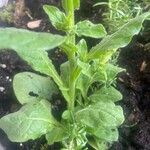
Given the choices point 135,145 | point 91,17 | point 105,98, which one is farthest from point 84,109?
point 91,17

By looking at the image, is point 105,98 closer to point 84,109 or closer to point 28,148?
point 84,109

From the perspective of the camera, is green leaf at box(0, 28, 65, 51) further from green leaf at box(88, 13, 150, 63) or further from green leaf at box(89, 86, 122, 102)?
green leaf at box(89, 86, 122, 102)

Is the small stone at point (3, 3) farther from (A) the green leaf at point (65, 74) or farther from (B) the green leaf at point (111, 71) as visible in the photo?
(B) the green leaf at point (111, 71)

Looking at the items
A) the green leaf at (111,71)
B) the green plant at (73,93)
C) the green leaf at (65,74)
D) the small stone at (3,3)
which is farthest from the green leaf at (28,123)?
the small stone at (3,3)

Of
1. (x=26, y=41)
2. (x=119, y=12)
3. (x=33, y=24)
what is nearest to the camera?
(x=26, y=41)

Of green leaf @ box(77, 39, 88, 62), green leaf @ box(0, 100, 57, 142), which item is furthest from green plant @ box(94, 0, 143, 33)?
green leaf @ box(0, 100, 57, 142)

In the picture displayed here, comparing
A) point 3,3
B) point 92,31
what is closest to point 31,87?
point 92,31

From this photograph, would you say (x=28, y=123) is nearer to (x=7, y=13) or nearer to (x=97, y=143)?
(x=97, y=143)

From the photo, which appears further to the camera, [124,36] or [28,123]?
[28,123]
